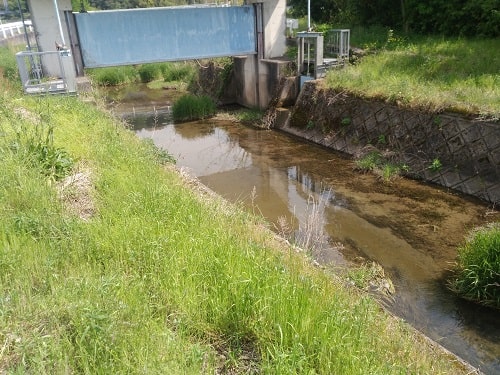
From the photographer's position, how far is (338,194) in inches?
366

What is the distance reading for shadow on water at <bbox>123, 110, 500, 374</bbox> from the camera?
5203mm

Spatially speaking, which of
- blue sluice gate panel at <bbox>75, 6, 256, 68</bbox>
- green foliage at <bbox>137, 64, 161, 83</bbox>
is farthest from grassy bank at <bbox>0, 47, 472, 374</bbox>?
green foliage at <bbox>137, 64, 161, 83</bbox>

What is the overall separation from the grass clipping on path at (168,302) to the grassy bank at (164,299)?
0.01m

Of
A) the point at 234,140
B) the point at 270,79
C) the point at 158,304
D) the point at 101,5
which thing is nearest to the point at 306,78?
the point at 270,79

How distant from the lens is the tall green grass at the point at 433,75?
9586mm

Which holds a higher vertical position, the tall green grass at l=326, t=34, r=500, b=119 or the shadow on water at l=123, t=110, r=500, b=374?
the tall green grass at l=326, t=34, r=500, b=119

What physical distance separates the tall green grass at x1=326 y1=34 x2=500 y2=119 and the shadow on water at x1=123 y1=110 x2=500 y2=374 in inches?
83.7

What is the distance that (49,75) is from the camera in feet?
43.0

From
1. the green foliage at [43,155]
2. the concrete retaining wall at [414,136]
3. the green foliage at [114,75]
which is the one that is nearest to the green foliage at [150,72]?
the green foliage at [114,75]

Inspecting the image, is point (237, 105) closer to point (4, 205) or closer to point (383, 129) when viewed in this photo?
point (383, 129)

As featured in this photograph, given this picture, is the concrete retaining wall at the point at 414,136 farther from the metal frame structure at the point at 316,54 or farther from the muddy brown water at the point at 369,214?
the metal frame structure at the point at 316,54

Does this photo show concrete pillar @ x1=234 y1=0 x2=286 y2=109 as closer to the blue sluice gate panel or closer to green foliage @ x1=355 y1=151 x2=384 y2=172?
the blue sluice gate panel

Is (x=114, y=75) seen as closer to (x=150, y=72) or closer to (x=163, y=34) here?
(x=150, y=72)

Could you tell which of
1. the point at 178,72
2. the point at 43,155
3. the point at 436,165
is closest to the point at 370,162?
the point at 436,165
